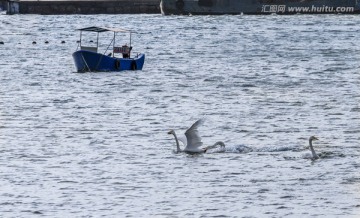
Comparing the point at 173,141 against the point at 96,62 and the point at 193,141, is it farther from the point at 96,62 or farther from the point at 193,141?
the point at 96,62

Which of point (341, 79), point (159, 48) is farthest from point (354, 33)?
point (341, 79)

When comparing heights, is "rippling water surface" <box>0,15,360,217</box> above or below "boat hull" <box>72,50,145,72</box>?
above

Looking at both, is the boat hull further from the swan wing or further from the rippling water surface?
the swan wing

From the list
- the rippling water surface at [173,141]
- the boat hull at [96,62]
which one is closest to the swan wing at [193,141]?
the rippling water surface at [173,141]

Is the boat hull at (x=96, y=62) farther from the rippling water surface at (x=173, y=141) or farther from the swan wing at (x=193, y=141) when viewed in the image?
the swan wing at (x=193, y=141)

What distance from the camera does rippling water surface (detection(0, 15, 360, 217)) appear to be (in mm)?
31688

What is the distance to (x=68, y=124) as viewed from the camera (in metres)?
48.6

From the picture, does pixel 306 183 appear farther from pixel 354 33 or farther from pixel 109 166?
pixel 354 33

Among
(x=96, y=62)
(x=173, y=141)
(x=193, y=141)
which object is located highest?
(x=193, y=141)

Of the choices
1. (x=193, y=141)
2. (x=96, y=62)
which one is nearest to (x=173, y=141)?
(x=193, y=141)

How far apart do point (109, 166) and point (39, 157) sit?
2.72 m

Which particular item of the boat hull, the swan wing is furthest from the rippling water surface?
the boat hull

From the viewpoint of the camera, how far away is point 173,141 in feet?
141

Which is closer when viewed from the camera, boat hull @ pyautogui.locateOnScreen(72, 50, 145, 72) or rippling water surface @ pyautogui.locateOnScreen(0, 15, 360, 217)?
rippling water surface @ pyautogui.locateOnScreen(0, 15, 360, 217)
